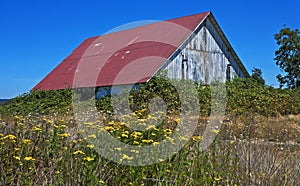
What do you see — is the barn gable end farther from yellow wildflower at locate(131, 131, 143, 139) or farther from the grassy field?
yellow wildflower at locate(131, 131, 143, 139)

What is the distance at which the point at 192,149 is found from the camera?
4562mm

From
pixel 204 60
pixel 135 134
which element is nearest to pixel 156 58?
pixel 204 60

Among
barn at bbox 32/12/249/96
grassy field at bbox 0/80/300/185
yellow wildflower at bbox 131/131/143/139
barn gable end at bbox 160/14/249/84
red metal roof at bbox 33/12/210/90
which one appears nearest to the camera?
grassy field at bbox 0/80/300/185

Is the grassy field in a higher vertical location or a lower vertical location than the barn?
lower

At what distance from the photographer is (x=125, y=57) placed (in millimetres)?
22312

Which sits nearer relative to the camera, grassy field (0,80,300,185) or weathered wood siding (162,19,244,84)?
grassy field (0,80,300,185)

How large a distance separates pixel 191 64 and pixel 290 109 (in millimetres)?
6993

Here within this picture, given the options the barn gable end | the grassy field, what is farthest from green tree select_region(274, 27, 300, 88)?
the grassy field

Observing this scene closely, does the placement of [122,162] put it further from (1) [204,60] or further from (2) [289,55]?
(2) [289,55]

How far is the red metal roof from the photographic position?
2017 cm

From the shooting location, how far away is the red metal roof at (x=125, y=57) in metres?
20.2

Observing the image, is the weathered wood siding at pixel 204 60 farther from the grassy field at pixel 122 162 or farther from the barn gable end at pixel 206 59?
A: the grassy field at pixel 122 162

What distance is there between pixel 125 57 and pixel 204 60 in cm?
482

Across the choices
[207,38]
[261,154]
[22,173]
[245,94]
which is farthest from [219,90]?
[22,173]
